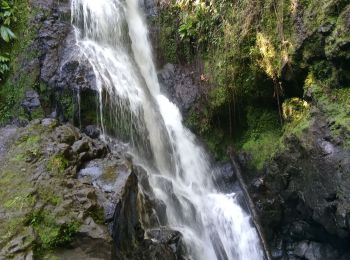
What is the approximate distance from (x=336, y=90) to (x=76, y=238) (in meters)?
4.78

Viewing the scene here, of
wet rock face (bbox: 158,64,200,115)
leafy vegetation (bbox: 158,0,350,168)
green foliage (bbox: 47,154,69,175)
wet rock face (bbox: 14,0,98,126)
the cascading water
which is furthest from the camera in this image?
wet rock face (bbox: 158,64,200,115)

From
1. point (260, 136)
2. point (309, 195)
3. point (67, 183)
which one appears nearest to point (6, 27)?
point (67, 183)

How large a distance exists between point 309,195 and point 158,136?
334 cm

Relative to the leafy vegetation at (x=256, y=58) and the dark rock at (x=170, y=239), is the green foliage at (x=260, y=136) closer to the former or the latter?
the leafy vegetation at (x=256, y=58)

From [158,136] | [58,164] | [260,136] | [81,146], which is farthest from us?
[260,136]

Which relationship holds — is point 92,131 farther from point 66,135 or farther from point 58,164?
point 58,164

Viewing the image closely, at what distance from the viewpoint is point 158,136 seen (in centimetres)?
861

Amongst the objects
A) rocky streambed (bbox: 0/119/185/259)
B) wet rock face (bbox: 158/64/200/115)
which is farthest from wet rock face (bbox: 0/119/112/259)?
wet rock face (bbox: 158/64/200/115)

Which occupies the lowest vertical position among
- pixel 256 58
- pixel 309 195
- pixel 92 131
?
pixel 309 195

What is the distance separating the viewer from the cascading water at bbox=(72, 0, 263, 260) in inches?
287

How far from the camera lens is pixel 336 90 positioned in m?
6.71

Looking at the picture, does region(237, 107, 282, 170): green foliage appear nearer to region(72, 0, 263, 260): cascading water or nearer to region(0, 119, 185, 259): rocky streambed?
region(72, 0, 263, 260): cascading water

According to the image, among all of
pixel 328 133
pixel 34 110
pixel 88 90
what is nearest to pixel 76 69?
pixel 88 90

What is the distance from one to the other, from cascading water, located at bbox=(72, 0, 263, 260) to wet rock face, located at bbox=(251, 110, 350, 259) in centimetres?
54
